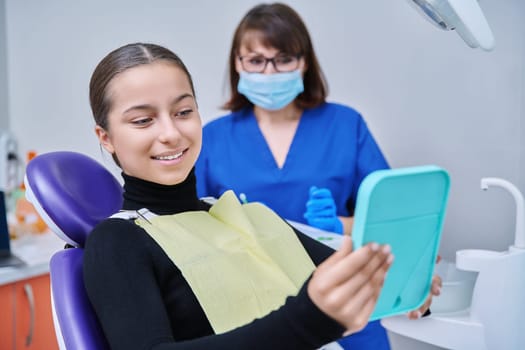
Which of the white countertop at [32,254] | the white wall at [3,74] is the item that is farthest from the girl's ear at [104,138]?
the white wall at [3,74]

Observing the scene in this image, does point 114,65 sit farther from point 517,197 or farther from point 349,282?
point 517,197

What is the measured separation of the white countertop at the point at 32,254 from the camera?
1850mm

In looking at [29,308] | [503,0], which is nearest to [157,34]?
[29,308]

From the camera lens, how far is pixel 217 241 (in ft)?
2.97

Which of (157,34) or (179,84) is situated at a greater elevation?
(157,34)

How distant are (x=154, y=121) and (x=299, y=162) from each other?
31.5 inches

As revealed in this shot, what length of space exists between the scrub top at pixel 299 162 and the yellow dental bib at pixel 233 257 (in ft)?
1.75

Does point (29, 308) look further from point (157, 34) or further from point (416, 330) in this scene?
point (416, 330)

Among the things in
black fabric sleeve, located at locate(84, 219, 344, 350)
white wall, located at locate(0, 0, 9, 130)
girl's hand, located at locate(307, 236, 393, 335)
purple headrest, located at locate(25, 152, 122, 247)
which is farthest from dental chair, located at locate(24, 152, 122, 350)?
white wall, located at locate(0, 0, 9, 130)

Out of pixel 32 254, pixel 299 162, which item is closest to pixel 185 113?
pixel 299 162

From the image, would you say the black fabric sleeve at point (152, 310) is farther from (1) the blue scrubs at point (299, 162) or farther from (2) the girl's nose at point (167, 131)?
(1) the blue scrubs at point (299, 162)

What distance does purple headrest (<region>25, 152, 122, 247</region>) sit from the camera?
97 centimetres

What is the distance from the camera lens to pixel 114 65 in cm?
85

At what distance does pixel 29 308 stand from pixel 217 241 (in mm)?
1325
